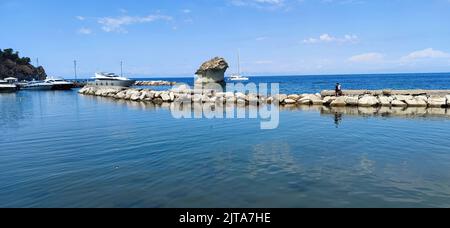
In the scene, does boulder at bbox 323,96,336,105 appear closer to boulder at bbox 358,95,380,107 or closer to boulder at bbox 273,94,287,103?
boulder at bbox 358,95,380,107

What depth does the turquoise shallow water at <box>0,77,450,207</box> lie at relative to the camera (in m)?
9.19

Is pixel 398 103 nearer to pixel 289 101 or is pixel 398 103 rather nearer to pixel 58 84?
pixel 289 101

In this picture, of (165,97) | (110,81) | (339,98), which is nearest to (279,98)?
(339,98)

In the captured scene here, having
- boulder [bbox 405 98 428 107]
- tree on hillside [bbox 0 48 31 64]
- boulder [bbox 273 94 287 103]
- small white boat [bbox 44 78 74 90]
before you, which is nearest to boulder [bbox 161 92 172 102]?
boulder [bbox 273 94 287 103]

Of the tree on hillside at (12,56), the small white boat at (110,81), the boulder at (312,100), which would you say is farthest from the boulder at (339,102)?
the tree on hillside at (12,56)

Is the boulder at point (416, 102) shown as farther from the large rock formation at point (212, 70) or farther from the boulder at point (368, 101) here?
the large rock formation at point (212, 70)

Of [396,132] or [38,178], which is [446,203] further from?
[38,178]

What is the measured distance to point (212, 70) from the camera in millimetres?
104562

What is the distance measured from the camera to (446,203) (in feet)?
28.4

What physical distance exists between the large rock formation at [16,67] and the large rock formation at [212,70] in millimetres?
83836

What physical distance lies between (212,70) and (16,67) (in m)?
92.3

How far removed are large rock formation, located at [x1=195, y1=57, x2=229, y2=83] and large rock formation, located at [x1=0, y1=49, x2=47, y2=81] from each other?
8384cm

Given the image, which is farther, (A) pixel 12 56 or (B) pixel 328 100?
(A) pixel 12 56

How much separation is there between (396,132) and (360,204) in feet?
37.3
